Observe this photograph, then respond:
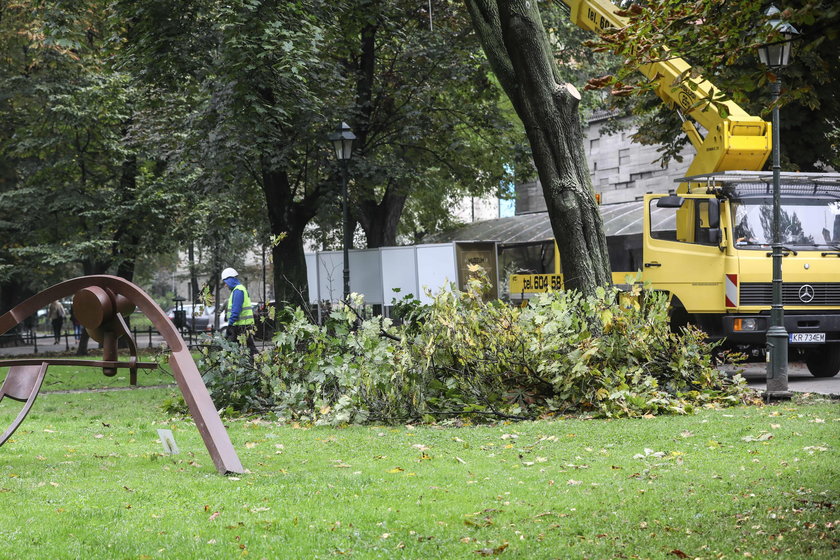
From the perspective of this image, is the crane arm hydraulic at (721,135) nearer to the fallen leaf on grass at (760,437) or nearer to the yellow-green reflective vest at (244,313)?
the yellow-green reflective vest at (244,313)

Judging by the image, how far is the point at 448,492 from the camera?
6.85 meters

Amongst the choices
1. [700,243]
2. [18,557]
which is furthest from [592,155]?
[18,557]

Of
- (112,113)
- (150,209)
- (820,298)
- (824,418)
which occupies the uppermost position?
(112,113)

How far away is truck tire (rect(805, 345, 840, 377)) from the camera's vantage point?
53.9 ft

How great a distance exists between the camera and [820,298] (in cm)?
1543

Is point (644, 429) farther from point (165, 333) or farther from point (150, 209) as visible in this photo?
point (150, 209)

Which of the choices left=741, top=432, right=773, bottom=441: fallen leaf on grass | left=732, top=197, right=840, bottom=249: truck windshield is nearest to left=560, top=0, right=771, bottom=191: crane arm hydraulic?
left=732, top=197, right=840, bottom=249: truck windshield

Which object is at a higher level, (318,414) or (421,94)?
(421,94)

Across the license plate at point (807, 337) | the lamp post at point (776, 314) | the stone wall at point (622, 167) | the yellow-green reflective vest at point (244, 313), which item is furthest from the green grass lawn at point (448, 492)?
the stone wall at point (622, 167)

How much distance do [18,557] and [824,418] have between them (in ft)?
25.6

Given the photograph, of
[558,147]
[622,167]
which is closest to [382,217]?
[622,167]

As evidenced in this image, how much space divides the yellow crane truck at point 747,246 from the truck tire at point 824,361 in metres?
0.25

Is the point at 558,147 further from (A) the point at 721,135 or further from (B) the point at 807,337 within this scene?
(B) the point at 807,337

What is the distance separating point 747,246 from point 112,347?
1011cm
